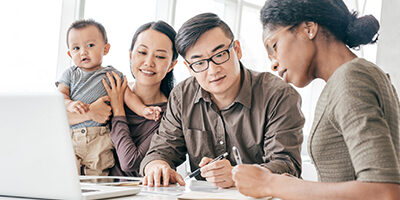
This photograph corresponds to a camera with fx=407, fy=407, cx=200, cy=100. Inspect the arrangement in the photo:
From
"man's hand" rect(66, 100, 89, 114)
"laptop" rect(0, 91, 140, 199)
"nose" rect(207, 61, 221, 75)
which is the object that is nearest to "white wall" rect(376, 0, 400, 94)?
"nose" rect(207, 61, 221, 75)

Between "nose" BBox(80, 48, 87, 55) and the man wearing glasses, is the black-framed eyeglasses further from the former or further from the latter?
"nose" BBox(80, 48, 87, 55)

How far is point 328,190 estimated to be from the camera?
1014 millimetres

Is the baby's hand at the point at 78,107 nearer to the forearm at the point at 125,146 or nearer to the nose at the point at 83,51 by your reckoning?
the forearm at the point at 125,146

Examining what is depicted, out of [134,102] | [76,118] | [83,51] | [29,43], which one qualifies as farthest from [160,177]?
[29,43]

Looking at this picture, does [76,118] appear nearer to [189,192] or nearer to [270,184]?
[189,192]

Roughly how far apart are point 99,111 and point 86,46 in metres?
0.43

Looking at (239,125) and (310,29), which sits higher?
(310,29)

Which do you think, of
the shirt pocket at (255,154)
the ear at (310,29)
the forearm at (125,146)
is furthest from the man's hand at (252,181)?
the forearm at (125,146)

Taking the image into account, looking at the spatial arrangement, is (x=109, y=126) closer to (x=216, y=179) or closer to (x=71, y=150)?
(x=216, y=179)

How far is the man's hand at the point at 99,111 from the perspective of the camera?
222 centimetres

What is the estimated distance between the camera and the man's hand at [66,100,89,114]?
7.07ft

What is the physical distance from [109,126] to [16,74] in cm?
100

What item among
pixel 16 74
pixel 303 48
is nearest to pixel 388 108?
pixel 303 48

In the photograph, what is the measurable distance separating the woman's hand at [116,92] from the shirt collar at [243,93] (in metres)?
0.47
